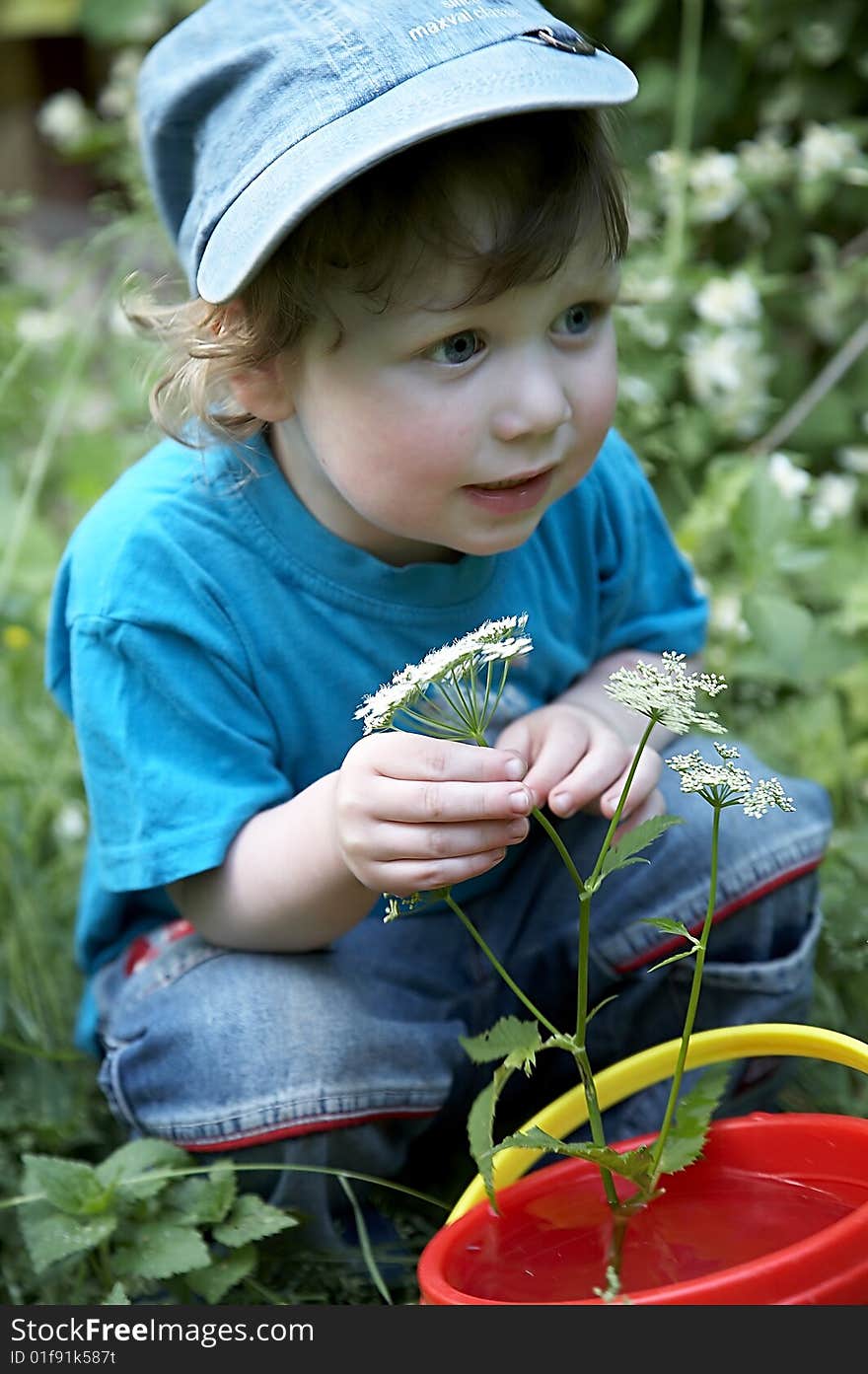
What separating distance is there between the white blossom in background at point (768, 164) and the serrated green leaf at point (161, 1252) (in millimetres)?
1624

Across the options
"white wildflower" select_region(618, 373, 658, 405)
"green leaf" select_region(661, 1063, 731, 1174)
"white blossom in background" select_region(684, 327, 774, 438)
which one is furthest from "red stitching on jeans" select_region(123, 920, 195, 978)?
"white blossom in background" select_region(684, 327, 774, 438)

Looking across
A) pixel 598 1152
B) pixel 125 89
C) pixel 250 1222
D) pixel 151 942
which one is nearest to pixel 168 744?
pixel 151 942

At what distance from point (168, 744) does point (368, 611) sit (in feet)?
0.59

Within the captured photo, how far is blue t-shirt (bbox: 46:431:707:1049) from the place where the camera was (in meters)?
1.20

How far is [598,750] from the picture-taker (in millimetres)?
1159

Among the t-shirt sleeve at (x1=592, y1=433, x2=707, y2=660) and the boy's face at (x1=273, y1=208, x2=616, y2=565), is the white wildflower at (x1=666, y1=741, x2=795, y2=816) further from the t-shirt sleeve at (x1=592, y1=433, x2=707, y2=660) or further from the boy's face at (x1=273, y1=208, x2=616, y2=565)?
the t-shirt sleeve at (x1=592, y1=433, x2=707, y2=660)

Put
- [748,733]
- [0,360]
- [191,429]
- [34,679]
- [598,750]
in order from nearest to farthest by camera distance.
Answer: [598,750] < [191,429] < [748,733] < [34,679] < [0,360]

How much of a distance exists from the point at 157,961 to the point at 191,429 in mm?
420

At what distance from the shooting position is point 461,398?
41.2 inches

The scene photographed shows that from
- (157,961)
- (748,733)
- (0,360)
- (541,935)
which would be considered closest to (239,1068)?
(157,961)

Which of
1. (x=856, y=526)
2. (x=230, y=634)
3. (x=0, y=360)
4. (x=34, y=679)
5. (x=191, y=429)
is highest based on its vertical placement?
(x=191, y=429)

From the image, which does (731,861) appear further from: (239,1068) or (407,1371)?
(407,1371)

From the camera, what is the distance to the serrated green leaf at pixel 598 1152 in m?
0.93

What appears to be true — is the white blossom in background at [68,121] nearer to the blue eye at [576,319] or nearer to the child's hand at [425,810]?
the blue eye at [576,319]
